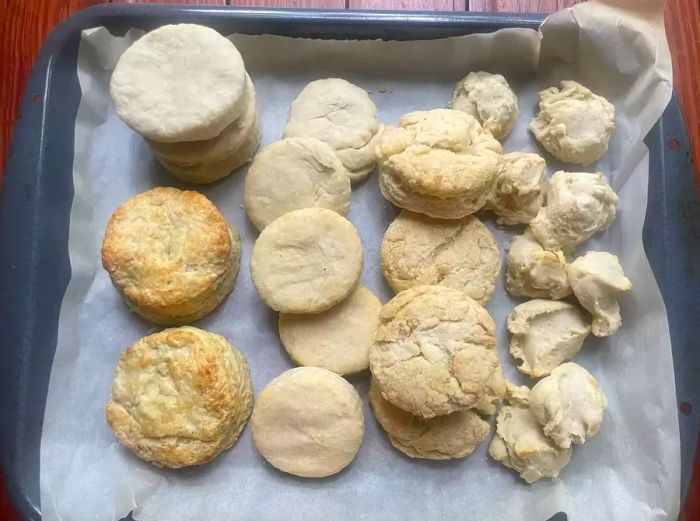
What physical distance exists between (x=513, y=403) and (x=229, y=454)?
844 mm

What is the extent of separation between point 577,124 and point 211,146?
1118 mm

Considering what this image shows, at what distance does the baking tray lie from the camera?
1860 mm

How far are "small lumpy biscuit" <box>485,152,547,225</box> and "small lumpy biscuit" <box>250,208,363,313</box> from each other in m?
0.47

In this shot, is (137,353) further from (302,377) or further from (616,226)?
(616,226)

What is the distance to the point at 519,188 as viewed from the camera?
6.29 feet

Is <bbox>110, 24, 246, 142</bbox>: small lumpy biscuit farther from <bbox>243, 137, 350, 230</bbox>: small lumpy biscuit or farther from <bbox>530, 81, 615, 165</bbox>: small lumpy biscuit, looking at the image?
<bbox>530, 81, 615, 165</bbox>: small lumpy biscuit

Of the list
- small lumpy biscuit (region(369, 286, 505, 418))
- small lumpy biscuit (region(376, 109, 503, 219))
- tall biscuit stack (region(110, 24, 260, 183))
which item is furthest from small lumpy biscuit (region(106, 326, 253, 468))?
small lumpy biscuit (region(376, 109, 503, 219))

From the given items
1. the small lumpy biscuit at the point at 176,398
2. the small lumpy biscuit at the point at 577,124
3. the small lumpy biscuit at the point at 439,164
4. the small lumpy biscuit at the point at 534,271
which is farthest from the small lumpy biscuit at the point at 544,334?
the small lumpy biscuit at the point at 176,398

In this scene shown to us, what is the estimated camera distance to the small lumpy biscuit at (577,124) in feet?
6.59

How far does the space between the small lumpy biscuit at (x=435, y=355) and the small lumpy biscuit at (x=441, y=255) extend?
0.13 m

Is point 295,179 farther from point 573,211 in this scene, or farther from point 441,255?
point 573,211

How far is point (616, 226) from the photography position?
203cm

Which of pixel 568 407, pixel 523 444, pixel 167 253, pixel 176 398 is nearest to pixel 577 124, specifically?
pixel 568 407

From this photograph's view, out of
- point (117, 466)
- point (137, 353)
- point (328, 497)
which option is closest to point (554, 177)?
point (328, 497)
